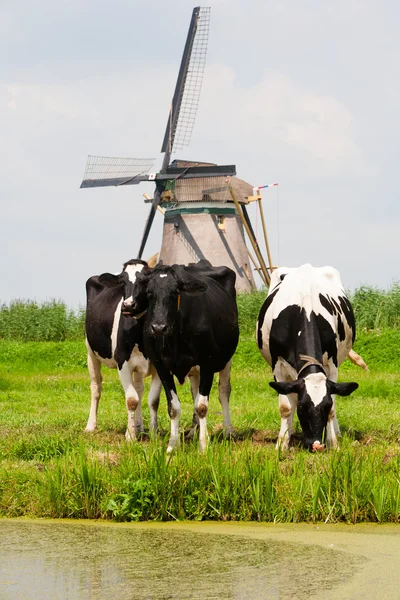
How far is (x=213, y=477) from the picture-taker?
6832 mm

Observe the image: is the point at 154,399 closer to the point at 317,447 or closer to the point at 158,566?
the point at 317,447

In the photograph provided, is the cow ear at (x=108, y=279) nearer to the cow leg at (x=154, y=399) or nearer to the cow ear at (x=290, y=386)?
the cow leg at (x=154, y=399)

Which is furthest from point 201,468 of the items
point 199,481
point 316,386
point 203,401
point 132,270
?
point 132,270

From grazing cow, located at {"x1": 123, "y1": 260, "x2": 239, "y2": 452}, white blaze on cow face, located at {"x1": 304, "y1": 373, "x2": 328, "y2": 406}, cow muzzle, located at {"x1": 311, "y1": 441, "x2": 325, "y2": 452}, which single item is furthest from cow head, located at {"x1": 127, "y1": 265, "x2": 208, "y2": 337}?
cow muzzle, located at {"x1": 311, "y1": 441, "x2": 325, "y2": 452}

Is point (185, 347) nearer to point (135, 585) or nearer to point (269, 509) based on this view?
point (269, 509)

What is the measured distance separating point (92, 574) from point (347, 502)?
2.07 meters

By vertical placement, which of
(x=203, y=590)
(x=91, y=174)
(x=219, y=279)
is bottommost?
(x=203, y=590)

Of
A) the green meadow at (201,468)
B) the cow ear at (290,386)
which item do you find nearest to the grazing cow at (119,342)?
the green meadow at (201,468)

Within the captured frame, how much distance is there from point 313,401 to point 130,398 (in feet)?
7.89

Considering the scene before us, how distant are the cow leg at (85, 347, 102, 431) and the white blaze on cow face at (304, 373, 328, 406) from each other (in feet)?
11.1

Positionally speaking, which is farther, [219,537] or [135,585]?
[219,537]

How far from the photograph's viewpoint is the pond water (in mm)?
4992

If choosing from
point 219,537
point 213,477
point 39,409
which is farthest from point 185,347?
point 39,409

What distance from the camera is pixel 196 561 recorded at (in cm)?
558
